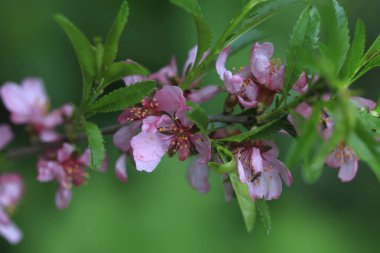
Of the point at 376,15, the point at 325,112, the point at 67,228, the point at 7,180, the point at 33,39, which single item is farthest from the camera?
the point at 376,15

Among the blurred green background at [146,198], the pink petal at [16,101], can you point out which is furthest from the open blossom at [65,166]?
the blurred green background at [146,198]

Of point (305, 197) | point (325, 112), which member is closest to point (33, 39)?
point (305, 197)

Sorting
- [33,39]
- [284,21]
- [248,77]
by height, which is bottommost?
[33,39]

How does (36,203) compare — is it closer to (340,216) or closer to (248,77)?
(340,216)

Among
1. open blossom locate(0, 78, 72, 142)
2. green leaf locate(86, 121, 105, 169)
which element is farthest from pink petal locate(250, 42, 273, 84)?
open blossom locate(0, 78, 72, 142)

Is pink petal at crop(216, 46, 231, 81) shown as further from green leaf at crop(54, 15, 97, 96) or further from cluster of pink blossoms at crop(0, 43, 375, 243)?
green leaf at crop(54, 15, 97, 96)

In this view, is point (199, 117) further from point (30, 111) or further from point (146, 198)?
point (146, 198)

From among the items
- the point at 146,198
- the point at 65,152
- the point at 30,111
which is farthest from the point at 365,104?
the point at 146,198
